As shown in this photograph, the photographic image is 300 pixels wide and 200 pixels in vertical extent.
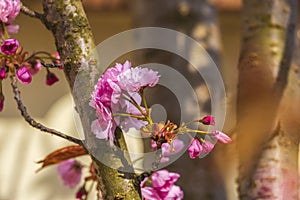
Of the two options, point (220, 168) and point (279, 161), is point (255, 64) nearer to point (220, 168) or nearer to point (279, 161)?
point (279, 161)

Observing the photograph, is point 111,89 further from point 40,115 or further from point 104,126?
point 40,115

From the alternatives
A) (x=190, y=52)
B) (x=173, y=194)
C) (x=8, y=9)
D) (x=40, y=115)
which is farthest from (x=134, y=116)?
(x=40, y=115)

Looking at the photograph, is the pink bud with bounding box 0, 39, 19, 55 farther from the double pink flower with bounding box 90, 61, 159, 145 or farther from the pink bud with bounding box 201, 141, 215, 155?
the pink bud with bounding box 201, 141, 215, 155

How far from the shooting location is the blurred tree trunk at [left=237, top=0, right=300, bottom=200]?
1.05 meters

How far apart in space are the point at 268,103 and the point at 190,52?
65 cm

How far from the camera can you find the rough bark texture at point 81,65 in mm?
754

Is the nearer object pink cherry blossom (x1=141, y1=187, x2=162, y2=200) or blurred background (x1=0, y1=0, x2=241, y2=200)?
pink cherry blossom (x1=141, y1=187, x2=162, y2=200)

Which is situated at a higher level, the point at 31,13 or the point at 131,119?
the point at 31,13

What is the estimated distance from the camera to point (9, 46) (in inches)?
32.8

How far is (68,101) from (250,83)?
2049 millimetres

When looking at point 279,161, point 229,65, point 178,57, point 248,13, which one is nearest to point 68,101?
point 229,65

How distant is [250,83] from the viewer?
1145mm

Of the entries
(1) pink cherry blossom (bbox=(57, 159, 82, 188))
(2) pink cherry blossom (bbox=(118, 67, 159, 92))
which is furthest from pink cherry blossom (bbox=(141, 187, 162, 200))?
(1) pink cherry blossom (bbox=(57, 159, 82, 188))

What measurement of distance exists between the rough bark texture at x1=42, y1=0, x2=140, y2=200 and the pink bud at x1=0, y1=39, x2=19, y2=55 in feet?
0.15
